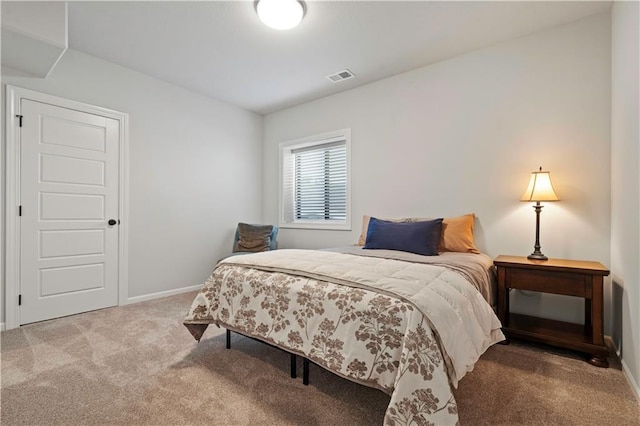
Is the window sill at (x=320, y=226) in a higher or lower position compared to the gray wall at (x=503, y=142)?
lower

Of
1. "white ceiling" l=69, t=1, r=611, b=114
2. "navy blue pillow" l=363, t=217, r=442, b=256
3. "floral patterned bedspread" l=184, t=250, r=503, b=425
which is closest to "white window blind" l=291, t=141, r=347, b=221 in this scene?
"white ceiling" l=69, t=1, r=611, b=114

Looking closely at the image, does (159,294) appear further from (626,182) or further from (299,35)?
(626,182)

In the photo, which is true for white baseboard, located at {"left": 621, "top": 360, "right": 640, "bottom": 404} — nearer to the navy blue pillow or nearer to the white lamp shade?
the white lamp shade

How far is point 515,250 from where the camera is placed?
8.75 feet

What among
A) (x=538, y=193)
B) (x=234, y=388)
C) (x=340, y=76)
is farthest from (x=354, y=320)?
(x=340, y=76)

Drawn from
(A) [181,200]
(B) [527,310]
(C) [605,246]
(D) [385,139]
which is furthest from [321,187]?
(C) [605,246]

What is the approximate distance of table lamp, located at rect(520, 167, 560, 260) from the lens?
2.32 meters

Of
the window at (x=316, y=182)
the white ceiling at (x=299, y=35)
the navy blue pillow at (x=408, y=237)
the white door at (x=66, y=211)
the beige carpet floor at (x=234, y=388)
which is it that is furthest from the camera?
the window at (x=316, y=182)

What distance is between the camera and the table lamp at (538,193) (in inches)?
91.4

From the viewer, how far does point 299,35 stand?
104 inches

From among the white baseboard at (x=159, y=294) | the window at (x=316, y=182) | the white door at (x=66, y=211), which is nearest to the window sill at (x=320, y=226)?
the window at (x=316, y=182)

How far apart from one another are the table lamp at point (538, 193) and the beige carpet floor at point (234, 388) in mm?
735

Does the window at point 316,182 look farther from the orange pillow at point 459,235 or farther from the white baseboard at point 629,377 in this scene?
the white baseboard at point 629,377

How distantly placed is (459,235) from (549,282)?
29.6 inches
